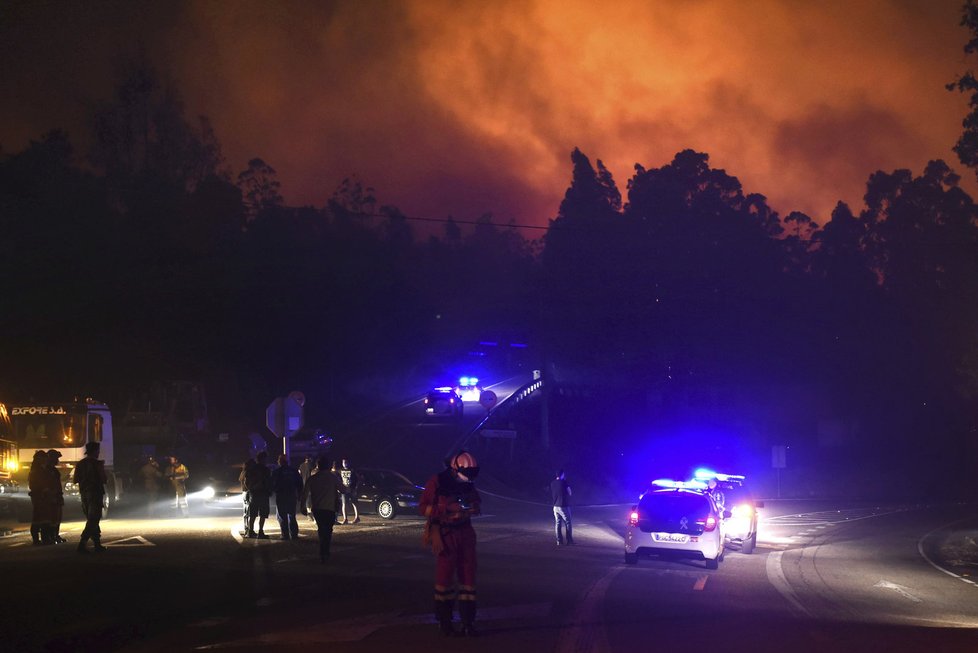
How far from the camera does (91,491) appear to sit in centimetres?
1819

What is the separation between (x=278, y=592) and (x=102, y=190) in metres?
46.3

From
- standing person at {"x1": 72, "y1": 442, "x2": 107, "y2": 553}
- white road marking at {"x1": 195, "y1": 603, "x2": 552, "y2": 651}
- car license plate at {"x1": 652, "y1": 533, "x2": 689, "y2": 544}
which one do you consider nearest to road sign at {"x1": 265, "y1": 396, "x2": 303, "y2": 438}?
standing person at {"x1": 72, "y1": 442, "x2": 107, "y2": 553}

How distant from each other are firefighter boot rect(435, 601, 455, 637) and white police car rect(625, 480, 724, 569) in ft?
32.0

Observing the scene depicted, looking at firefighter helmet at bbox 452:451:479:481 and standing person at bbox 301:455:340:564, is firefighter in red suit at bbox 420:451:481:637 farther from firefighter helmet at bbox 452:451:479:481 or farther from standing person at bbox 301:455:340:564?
standing person at bbox 301:455:340:564

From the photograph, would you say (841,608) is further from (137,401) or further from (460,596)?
(137,401)

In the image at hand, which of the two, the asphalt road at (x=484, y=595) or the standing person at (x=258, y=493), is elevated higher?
the standing person at (x=258, y=493)

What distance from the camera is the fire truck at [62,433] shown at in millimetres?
30391

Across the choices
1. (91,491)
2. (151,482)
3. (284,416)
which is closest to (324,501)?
(91,491)

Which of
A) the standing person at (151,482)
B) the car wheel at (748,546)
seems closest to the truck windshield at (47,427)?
the standing person at (151,482)

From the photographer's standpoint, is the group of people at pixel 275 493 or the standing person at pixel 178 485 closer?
the group of people at pixel 275 493

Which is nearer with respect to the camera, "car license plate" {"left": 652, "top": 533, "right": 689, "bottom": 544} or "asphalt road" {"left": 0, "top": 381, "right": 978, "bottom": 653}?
"asphalt road" {"left": 0, "top": 381, "right": 978, "bottom": 653}

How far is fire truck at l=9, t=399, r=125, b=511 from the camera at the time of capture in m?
30.4

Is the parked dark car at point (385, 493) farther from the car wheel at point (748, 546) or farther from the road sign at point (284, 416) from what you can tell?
the car wheel at point (748, 546)

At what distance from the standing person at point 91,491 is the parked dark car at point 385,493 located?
13.9 metres
